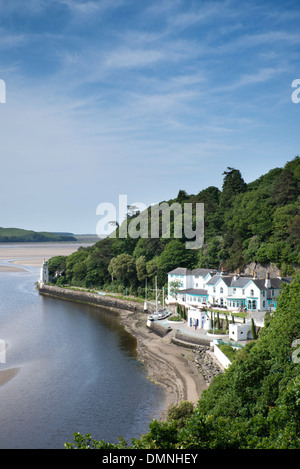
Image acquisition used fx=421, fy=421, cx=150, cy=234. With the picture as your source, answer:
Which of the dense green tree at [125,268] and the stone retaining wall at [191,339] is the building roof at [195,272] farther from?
the stone retaining wall at [191,339]

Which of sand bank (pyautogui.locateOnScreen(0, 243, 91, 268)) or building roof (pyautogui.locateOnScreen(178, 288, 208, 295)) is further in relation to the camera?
sand bank (pyautogui.locateOnScreen(0, 243, 91, 268))

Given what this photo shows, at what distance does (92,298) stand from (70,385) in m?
30.0

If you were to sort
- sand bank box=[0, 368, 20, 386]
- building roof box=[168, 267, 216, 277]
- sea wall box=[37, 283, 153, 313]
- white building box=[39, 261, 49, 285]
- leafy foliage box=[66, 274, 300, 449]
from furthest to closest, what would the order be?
white building box=[39, 261, 49, 285], sea wall box=[37, 283, 153, 313], building roof box=[168, 267, 216, 277], sand bank box=[0, 368, 20, 386], leafy foliage box=[66, 274, 300, 449]

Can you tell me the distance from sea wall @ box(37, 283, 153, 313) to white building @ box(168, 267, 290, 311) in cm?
481

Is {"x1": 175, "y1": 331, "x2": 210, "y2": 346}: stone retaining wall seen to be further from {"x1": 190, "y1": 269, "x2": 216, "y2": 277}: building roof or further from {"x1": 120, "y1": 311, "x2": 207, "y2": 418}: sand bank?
{"x1": 190, "y1": 269, "x2": 216, "y2": 277}: building roof

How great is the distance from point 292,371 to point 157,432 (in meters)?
6.52

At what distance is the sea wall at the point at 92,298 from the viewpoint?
1892 inches

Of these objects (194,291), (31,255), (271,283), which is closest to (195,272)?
(194,291)

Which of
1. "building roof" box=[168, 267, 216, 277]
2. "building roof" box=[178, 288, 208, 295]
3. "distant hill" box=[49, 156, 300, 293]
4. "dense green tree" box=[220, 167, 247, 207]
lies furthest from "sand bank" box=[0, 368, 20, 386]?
"dense green tree" box=[220, 167, 247, 207]

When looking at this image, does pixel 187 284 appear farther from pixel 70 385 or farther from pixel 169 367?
pixel 70 385

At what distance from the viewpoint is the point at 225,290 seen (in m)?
36.8

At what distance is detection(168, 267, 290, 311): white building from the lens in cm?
3475
